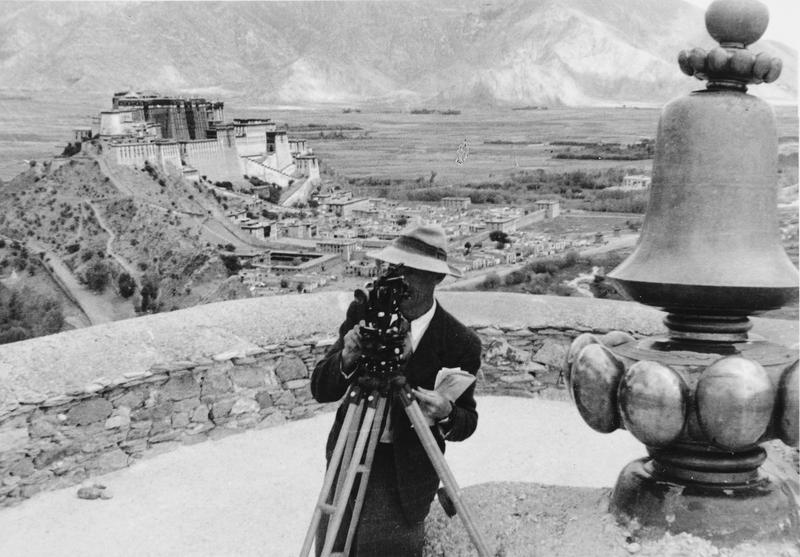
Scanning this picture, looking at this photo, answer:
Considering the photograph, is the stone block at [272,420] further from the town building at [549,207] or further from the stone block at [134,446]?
the town building at [549,207]

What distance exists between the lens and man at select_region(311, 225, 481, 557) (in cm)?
288

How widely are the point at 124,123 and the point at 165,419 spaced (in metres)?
36.6

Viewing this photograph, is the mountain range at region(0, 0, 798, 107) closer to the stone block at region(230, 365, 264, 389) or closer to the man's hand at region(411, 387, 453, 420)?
the stone block at region(230, 365, 264, 389)

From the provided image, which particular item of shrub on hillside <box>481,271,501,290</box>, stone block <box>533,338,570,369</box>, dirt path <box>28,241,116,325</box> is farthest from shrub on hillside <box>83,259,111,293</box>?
stone block <box>533,338,570,369</box>

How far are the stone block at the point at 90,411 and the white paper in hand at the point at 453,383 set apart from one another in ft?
9.04

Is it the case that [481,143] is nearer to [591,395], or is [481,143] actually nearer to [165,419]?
[165,419]

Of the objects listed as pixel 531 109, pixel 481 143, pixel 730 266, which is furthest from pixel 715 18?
pixel 531 109

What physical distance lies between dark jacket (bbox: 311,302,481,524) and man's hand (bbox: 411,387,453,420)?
71 millimetres

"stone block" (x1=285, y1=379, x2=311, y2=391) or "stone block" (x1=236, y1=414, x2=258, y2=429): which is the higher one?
"stone block" (x1=285, y1=379, x2=311, y2=391)

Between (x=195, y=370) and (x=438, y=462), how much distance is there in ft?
9.84

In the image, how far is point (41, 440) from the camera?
461cm

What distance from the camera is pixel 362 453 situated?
9.26 feet

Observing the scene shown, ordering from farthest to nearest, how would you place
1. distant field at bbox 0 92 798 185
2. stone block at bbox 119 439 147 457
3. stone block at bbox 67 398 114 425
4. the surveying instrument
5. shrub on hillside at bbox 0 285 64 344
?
1. shrub on hillside at bbox 0 285 64 344
2. distant field at bbox 0 92 798 185
3. stone block at bbox 119 439 147 457
4. stone block at bbox 67 398 114 425
5. the surveying instrument

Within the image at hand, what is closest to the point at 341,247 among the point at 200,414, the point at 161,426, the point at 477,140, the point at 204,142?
the point at 477,140
